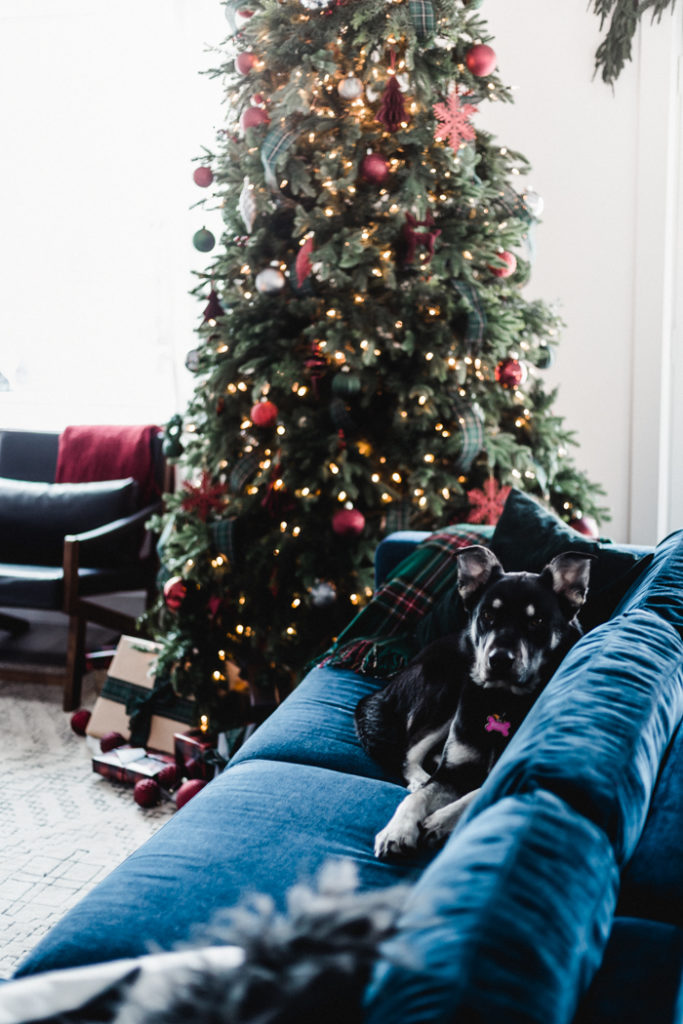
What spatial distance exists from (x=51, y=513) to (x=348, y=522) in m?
1.67

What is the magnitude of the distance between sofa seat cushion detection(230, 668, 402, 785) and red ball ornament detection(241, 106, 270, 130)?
1.69 meters

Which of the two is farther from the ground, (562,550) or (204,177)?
(204,177)

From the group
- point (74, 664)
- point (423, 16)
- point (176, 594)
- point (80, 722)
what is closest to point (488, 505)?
point (176, 594)

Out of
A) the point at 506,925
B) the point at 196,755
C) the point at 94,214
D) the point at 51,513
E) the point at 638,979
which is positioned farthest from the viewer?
the point at 94,214

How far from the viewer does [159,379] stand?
167 inches

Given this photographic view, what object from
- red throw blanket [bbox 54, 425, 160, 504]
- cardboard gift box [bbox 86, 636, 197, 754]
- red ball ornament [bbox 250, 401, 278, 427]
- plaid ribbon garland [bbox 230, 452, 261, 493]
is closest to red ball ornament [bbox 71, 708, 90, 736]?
cardboard gift box [bbox 86, 636, 197, 754]

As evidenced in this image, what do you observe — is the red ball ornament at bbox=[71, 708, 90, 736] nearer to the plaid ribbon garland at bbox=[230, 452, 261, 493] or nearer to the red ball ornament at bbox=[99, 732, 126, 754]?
the red ball ornament at bbox=[99, 732, 126, 754]

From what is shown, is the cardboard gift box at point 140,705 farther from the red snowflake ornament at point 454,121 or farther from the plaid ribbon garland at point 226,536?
the red snowflake ornament at point 454,121

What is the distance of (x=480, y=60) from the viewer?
98.0 inches

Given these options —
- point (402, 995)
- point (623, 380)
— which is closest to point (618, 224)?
point (623, 380)

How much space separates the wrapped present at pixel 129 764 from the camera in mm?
2539

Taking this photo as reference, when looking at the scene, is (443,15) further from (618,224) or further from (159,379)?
(159,379)

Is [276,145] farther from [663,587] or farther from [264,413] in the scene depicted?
[663,587]

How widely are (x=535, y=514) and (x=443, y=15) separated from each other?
1.58 metres
